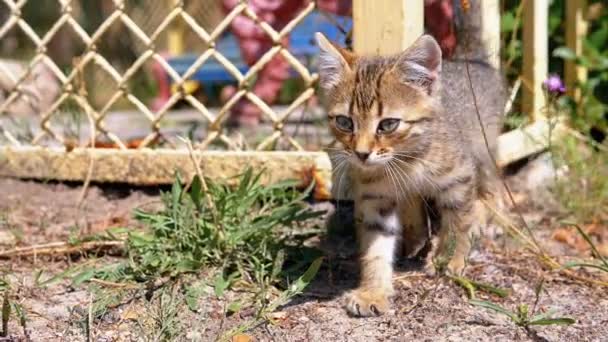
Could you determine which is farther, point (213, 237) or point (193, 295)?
point (213, 237)

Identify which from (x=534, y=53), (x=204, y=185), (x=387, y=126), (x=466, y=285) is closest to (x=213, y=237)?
(x=204, y=185)

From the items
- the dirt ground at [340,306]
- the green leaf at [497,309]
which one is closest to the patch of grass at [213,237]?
the dirt ground at [340,306]

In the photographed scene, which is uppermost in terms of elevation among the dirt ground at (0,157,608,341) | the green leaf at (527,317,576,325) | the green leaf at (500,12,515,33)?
the green leaf at (500,12,515,33)

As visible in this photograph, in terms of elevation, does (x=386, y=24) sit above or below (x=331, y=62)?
above

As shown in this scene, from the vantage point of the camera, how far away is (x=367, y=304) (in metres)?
2.61

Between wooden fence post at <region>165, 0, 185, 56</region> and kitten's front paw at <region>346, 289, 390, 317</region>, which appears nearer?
kitten's front paw at <region>346, 289, 390, 317</region>

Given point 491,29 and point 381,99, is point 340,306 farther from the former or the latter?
point 491,29

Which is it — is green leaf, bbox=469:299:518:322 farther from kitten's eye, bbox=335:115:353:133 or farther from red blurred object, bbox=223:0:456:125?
red blurred object, bbox=223:0:456:125

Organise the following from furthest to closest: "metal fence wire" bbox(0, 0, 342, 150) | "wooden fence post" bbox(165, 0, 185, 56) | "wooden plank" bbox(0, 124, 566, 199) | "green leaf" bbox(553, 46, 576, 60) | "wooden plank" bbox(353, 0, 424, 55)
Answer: "wooden fence post" bbox(165, 0, 185, 56), "green leaf" bbox(553, 46, 576, 60), "metal fence wire" bbox(0, 0, 342, 150), "wooden plank" bbox(0, 124, 566, 199), "wooden plank" bbox(353, 0, 424, 55)

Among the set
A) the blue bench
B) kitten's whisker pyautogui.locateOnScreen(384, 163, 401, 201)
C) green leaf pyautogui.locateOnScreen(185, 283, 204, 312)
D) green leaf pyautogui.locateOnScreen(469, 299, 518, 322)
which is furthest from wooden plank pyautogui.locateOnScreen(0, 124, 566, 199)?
the blue bench

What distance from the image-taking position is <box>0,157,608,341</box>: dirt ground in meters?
2.44

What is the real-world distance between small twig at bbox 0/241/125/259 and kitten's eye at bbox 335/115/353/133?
92 cm

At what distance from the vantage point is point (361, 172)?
2.82 m

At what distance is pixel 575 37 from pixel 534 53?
0.53m
